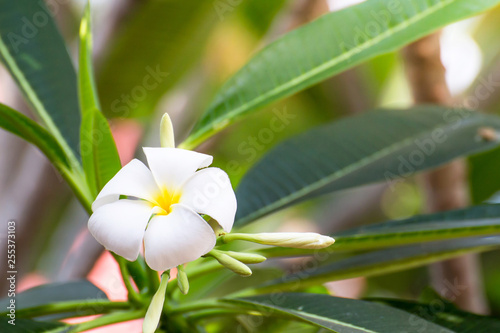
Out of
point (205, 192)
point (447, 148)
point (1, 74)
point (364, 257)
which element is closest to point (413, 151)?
point (447, 148)

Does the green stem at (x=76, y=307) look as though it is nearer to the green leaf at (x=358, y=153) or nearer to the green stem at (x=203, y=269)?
the green stem at (x=203, y=269)

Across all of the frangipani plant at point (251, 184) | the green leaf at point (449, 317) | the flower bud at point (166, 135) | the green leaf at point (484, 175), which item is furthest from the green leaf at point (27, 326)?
the green leaf at point (484, 175)

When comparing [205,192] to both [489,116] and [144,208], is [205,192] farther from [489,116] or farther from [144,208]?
[489,116]

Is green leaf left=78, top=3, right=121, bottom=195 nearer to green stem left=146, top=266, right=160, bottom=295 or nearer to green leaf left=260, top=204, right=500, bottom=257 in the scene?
green stem left=146, top=266, right=160, bottom=295

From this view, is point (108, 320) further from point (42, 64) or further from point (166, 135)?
point (42, 64)

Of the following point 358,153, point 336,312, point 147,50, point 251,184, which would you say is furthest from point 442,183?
point 147,50
